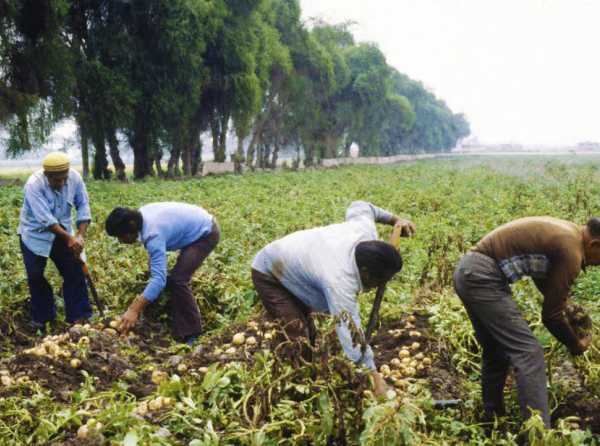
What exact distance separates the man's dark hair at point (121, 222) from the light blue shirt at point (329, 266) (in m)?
1.29

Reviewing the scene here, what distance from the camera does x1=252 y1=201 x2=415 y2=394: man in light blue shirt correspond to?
3180mm

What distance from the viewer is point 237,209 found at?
12930 mm

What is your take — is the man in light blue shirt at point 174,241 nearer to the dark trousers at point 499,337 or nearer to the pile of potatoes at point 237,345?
the pile of potatoes at point 237,345

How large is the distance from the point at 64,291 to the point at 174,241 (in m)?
1.36

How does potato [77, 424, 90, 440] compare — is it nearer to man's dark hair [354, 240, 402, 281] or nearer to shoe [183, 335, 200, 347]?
man's dark hair [354, 240, 402, 281]

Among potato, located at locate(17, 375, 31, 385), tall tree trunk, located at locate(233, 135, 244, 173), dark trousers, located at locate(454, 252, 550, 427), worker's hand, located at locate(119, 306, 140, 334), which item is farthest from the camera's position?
tall tree trunk, located at locate(233, 135, 244, 173)

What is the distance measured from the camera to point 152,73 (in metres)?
25.0

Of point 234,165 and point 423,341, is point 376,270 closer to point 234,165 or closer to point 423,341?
point 423,341

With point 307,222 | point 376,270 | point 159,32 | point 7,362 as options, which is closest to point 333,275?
point 376,270

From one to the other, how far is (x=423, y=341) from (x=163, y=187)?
608 inches

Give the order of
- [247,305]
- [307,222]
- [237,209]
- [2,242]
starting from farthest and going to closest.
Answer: [237,209] → [307,222] → [2,242] → [247,305]

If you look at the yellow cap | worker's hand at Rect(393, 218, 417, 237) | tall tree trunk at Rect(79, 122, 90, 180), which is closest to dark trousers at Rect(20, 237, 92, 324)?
the yellow cap

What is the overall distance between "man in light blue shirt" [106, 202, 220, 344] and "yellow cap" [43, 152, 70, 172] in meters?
0.84

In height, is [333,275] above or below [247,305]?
above
